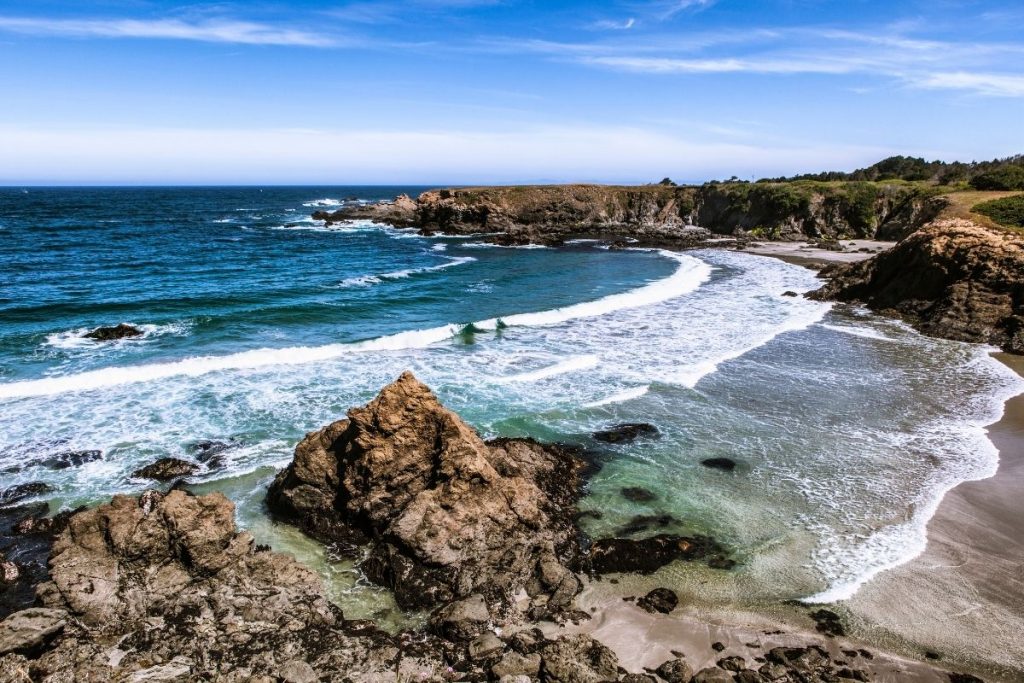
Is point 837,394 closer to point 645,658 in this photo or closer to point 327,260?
point 645,658

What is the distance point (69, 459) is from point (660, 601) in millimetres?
15086

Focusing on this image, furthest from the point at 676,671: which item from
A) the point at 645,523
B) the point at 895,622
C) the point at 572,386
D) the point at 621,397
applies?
the point at 572,386

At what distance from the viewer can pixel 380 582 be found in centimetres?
1115

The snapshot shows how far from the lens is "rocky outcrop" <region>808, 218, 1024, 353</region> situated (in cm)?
2858

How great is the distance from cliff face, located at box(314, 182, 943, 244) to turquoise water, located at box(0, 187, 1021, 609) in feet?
90.2

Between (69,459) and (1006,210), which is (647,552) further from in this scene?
(1006,210)

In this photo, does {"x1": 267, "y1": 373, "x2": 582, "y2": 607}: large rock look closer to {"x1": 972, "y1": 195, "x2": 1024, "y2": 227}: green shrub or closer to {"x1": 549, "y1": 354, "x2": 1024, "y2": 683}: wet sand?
{"x1": 549, "y1": 354, "x2": 1024, "y2": 683}: wet sand

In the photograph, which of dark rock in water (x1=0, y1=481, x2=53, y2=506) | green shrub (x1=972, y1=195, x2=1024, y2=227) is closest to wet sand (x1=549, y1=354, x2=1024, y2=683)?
dark rock in water (x1=0, y1=481, x2=53, y2=506)

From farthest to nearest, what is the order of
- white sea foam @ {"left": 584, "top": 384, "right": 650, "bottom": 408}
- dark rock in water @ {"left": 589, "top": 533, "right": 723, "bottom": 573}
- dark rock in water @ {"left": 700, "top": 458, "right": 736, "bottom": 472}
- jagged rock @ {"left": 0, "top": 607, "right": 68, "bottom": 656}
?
white sea foam @ {"left": 584, "top": 384, "right": 650, "bottom": 408} < dark rock in water @ {"left": 700, "top": 458, "right": 736, "bottom": 472} < dark rock in water @ {"left": 589, "top": 533, "right": 723, "bottom": 573} < jagged rock @ {"left": 0, "top": 607, "right": 68, "bottom": 656}

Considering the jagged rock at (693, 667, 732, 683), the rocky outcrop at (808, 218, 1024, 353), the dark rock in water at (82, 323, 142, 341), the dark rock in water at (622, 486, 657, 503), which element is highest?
the rocky outcrop at (808, 218, 1024, 353)

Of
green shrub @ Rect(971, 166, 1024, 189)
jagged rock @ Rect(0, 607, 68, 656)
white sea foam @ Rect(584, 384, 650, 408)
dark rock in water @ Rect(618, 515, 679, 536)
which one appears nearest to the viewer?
jagged rock @ Rect(0, 607, 68, 656)

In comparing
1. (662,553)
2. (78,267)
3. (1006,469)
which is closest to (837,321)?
(1006,469)

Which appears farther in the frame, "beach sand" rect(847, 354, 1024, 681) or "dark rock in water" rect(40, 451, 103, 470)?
"dark rock in water" rect(40, 451, 103, 470)

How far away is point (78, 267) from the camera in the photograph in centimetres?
4600
